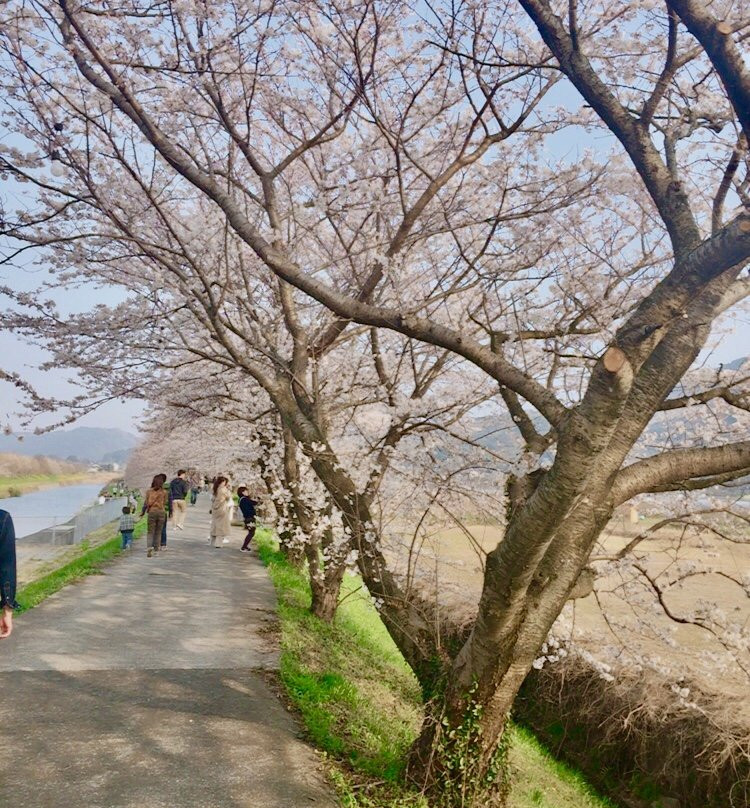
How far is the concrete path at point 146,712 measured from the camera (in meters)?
4.11

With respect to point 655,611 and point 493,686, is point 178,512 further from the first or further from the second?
point 493,686

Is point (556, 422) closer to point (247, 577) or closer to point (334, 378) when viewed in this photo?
point (334, 378)

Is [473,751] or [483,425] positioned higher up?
[483,425]

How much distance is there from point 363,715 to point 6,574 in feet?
11.1

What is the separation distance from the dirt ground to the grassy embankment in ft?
4.48

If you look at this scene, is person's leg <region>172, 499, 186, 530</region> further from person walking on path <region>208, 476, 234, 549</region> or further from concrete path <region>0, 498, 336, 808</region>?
concrete path <region>0, 498, 336, 808</region>

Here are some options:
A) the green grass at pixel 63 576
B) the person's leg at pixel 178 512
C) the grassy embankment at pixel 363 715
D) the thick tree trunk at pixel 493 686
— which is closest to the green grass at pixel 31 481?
the person's leg at pixel 178 512

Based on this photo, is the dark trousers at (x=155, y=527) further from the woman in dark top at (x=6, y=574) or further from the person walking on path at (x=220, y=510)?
the woman in dark top at (x=6, y=574)

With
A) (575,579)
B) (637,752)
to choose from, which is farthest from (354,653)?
(575,579)

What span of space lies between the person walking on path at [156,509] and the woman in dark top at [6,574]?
8.50m

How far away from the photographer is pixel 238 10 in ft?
20.2

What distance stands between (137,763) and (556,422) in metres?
3.58

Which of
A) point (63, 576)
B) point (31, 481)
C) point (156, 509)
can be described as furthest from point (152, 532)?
point (31, 481)

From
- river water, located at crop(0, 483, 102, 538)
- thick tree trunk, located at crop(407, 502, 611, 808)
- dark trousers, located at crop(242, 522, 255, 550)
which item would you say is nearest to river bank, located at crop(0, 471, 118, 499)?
river water, located at crop(0, 483, 102, 538)
